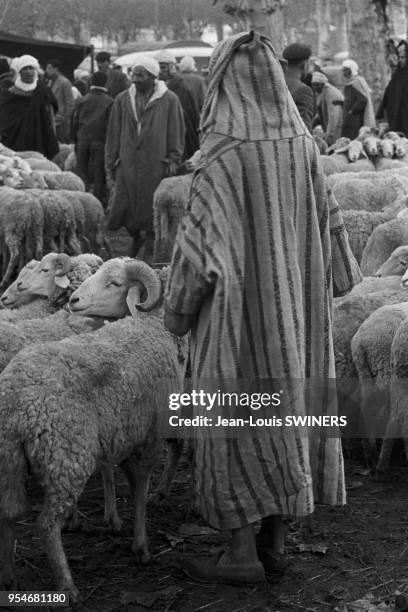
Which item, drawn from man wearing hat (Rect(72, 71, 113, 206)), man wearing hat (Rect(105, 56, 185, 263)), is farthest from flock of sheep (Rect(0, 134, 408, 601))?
man wearing hat (Rect(72, 71, 113, 206))

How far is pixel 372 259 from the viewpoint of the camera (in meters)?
8.59

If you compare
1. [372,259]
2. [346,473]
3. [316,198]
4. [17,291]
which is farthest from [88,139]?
[316,198]

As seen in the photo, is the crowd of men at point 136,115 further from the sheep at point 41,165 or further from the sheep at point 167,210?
the sheep at point 41,165

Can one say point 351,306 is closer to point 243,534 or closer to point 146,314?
point 146,314

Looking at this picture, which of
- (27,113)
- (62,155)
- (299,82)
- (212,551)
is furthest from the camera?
(62,155)

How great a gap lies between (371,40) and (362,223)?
1545cm

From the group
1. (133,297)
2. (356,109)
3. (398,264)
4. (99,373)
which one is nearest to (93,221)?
(398,264)

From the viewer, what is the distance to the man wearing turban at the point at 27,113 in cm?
1380

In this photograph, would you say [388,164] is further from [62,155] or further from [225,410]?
[225,410]

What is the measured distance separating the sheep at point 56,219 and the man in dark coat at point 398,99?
7.45 metres

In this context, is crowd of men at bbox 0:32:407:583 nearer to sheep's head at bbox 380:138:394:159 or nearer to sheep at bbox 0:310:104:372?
sheep at bbox 0:310:104:372

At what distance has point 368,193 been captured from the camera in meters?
10.5

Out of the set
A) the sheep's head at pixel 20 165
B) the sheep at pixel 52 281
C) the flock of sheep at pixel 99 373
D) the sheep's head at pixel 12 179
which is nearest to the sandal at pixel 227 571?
the flock of sheep at pixel 99 373

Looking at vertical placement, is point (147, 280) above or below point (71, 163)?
below
